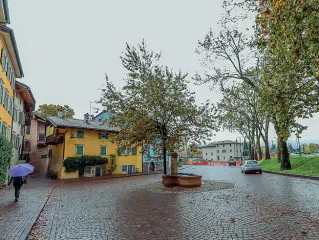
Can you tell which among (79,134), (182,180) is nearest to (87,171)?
(79,134)

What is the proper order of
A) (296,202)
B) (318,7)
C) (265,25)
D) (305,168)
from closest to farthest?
(318,7), (265,25), (296,202), (305,168)

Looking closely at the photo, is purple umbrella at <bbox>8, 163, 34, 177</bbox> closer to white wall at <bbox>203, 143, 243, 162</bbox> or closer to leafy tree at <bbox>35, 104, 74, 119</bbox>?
leafy tree at <bbox>35, 104, 74, 119</bbox>

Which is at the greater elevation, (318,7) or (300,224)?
(318,7)

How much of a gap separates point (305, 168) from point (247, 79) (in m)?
10.1

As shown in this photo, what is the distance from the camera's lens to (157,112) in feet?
57.0

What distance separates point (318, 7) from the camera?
6250mm

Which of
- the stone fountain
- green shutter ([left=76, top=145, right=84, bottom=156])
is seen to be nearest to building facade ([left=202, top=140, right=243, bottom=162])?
green shutter ([left=76, top=145, right=84, bottom=156])

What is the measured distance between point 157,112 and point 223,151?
84575 millimetres

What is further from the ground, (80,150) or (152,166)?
(80,150)

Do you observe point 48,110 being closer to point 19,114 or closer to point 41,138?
point 41,138

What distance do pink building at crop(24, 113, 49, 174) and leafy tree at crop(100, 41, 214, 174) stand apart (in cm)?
2545

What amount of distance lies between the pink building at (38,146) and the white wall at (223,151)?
66.7m

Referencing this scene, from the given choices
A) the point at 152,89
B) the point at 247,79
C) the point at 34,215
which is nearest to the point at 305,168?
the point at 247,79

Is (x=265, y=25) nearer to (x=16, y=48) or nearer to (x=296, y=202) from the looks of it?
(x=296, y=202)
